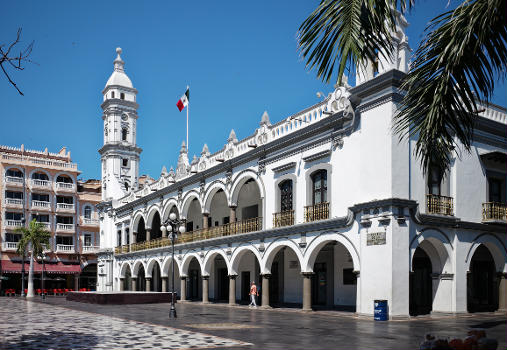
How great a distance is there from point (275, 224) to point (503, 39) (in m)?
19.0

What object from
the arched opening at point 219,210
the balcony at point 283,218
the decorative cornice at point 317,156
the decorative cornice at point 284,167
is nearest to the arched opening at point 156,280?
the arched opening at point 219,210


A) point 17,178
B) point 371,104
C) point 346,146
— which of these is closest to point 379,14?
point 371,104

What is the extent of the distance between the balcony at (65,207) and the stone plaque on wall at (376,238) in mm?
42785

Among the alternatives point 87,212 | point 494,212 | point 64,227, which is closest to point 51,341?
point 494,212

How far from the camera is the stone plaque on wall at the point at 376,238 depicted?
20031 millimetres

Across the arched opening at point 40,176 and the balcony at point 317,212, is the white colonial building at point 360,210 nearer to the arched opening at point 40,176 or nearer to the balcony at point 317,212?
the balcony at point 317,212

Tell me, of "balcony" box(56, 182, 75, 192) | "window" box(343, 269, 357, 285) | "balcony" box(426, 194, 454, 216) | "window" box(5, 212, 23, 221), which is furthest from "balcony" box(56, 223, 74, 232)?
"balcony" box(426, 194, 454, 216)

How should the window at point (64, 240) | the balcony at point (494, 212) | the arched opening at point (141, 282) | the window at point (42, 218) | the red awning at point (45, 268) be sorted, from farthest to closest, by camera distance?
the window at point (64, 240) → the window at point (42, 218) → the red awning at point (45, 268) → the arched opening at point (141, 282) → the balcony at point (494, 212)

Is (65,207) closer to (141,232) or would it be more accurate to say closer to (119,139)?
(119,139)

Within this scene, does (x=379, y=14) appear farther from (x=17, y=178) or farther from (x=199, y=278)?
(x=17, y=178)

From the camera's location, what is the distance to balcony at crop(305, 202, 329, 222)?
23.5 meters

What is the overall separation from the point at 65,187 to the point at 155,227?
667 inches

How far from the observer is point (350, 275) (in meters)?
25.9

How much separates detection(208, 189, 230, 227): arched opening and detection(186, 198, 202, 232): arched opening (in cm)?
200
